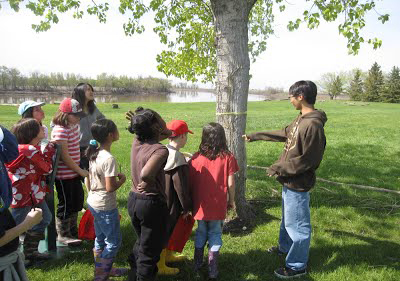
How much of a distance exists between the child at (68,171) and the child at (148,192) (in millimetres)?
1171

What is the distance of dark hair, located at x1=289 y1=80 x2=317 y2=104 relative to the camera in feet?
11.0

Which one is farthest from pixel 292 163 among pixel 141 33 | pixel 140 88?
pixel 140 88

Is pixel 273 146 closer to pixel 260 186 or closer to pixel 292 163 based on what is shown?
pixel 260 186

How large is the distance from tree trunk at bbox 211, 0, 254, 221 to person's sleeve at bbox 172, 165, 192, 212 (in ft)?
4.13

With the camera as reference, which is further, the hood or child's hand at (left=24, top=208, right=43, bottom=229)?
the hood

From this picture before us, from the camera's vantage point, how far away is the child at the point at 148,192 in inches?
114

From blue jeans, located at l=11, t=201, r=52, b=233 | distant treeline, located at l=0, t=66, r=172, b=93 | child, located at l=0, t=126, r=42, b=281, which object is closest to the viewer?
child, located at l=0, t=126, r=42, b=281

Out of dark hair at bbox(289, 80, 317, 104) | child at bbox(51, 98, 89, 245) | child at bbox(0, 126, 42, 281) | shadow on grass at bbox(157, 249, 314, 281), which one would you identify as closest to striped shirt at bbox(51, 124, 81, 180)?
child at bbox(51, 98, 89, 245)

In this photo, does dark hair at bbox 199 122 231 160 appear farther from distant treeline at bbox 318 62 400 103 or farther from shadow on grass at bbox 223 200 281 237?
distant treeline at bbox 318 62 400 103

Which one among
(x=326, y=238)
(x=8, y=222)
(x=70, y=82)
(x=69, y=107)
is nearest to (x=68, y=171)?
(x=69, y=107)

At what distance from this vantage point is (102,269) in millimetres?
3262

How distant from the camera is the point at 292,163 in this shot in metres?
3.32

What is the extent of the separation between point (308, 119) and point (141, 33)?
238 inches

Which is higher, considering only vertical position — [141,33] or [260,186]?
[141,33]
